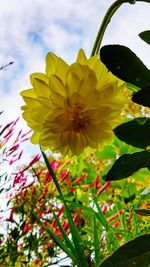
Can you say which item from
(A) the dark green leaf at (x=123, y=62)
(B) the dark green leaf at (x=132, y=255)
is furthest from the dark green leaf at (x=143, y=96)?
(B) the dark green leaf at (x=132, y=255)

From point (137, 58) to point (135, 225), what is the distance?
80cm

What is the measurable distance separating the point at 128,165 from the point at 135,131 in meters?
0.04

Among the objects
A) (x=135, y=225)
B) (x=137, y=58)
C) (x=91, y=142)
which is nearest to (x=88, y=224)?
(x=135, y=225)

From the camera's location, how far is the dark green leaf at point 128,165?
1.52 ft

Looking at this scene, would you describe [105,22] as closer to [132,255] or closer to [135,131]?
[135,131]

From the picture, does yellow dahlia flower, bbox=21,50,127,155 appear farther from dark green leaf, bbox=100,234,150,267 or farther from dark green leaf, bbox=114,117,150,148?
dark green leaf, bbox=100,234,150,267

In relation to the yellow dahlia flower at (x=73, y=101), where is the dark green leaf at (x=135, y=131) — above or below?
below

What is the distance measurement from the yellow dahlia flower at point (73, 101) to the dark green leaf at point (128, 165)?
0.25 feet

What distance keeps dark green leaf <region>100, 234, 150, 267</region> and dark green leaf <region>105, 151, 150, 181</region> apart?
8cm

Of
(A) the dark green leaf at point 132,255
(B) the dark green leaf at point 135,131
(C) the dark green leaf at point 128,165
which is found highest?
(B) the dark green leaf at point 135,131

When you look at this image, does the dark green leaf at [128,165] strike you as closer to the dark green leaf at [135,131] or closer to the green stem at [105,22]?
the dark green leaf at [135,131]

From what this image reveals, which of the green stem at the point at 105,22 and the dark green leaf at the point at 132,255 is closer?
the dark green leaf at the point at 132,255

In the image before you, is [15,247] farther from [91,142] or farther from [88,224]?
[91,142]

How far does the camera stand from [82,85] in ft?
1.66
